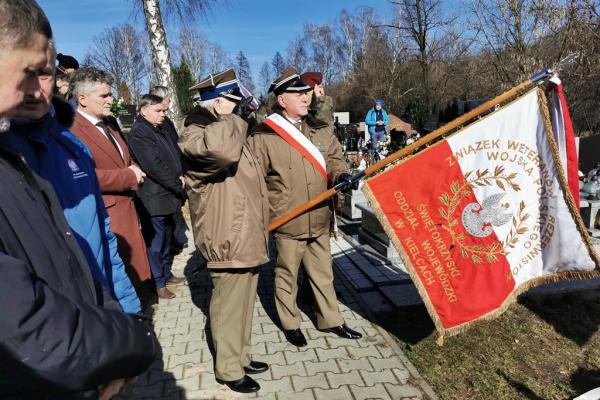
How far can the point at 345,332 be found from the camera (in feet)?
11.6

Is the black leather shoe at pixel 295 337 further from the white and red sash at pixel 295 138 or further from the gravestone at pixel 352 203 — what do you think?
the gravestone at pixel 352 203

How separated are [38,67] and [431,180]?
2374 mm

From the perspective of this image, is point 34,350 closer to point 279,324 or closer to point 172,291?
point 279,324

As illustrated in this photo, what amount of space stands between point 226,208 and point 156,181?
1963 mm

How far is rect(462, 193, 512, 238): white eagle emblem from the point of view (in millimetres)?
2807

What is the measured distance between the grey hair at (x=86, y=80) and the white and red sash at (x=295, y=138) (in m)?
1.27

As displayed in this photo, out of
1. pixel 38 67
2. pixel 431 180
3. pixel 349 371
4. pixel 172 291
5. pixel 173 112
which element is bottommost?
pixel 349 371

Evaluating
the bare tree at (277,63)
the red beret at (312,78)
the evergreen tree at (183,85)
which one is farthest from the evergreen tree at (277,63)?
the red beret at (312,78)

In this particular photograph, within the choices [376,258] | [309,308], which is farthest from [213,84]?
[376,258]

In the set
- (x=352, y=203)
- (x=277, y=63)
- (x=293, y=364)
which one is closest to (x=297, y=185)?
(x=293, y=364)

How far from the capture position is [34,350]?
2.94 feet

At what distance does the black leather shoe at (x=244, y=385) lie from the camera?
9.35ft

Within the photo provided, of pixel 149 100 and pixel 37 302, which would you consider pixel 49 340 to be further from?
pixel 149 100

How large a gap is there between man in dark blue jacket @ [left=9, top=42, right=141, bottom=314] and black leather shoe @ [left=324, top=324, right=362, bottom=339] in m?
1.81
